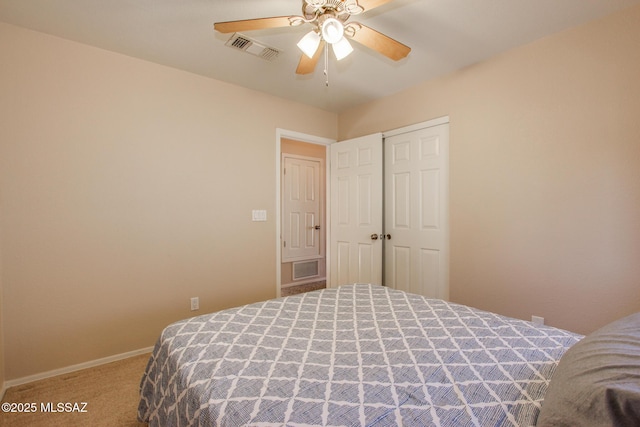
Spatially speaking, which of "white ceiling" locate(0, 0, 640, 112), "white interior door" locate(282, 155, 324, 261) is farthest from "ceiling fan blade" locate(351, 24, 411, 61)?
"white interior door" locate(282, 155, 324, 261)

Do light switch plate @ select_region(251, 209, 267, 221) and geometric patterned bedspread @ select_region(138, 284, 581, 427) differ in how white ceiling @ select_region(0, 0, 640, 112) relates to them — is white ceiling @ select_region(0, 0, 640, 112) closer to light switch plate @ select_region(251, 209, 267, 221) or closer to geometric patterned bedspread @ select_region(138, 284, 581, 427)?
light switch plate @ select_region(251, 209, 267, 221)

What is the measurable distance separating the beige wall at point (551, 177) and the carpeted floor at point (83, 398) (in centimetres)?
261

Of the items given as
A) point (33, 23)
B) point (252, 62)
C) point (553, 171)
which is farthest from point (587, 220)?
point (33, 23)

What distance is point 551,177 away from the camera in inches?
83.7

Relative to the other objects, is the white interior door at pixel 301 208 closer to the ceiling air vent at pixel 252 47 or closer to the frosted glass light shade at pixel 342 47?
the ceiling air vent at pixel 252 47

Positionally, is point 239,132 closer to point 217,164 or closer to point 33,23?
point 217,164

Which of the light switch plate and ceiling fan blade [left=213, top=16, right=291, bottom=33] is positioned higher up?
A: ceiling fan blade [left=213, top=16, right=291, bottom=33]

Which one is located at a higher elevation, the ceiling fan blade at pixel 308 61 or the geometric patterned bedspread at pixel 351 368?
the ceiling fan blade at pixel 308 61

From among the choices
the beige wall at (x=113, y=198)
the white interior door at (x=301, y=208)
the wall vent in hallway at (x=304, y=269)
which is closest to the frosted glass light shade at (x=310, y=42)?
the beige wall at (x=113, y=198)

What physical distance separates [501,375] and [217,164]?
2.64 meters

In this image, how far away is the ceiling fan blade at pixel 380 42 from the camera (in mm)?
1648

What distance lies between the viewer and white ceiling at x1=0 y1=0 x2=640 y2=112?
5.94 feet

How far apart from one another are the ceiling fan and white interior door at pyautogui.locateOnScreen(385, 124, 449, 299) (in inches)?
51.5

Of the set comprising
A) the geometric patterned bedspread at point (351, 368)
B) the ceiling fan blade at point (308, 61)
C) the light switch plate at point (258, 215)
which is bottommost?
the geometric patterned bedspread at point (351, 368)
